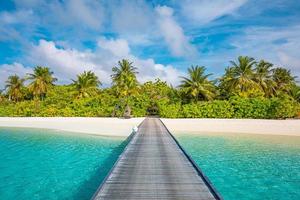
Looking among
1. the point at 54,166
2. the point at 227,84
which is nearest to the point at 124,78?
the point at 227,84

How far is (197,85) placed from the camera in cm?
3606

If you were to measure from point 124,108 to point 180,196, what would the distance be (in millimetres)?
29380

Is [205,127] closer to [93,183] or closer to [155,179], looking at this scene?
[93,183]

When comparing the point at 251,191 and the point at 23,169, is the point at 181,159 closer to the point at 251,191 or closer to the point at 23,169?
the point at 251,191

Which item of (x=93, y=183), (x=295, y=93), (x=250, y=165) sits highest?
(x=295, y=93)

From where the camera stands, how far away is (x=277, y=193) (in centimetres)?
840

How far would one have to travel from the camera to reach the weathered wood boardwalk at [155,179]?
5867 millimetres

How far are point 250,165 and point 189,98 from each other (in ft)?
84.0

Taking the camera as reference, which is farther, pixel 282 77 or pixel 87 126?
pixel 282 77

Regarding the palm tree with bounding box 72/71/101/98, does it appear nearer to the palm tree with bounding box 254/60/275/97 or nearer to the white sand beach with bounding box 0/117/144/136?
the white sand beach with bounding box 0/117/144/136

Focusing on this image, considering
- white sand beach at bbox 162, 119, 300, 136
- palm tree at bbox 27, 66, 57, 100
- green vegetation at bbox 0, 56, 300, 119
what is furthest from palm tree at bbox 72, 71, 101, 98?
white sand beach at bbox 162, 119, 300, 136

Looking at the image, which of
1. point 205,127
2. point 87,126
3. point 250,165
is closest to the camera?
point 250,165

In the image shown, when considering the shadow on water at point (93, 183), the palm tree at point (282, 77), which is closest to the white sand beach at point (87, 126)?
the shadow on water at point (93, 183)

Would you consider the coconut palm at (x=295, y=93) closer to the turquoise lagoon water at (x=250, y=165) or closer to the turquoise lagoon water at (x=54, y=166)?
the turquoise lagoon water at (x=250, y=165)
